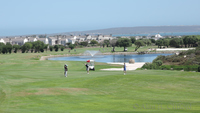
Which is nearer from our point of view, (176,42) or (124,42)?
(124,42)

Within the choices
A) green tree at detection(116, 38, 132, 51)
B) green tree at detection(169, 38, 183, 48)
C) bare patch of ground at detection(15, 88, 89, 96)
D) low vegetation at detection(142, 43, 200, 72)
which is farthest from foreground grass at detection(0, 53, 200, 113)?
green tree at detection(169, 38, 183, 48)

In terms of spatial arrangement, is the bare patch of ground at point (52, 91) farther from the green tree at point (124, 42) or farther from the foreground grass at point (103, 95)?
the green tree at point (124, 42)

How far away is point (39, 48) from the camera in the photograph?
15412 centimetres

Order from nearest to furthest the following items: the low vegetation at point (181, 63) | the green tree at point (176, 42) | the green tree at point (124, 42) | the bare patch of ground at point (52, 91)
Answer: the bare patch of ground at point (52, 91) → the low vegetation at point (181, 63) → the green tree at point (124, 42) → the green tree at point (176, 42)

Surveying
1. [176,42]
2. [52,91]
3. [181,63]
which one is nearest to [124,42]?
[176,42]

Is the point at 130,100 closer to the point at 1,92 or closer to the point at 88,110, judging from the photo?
the point at 88,110

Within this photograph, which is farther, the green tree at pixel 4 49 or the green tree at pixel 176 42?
the green tree at pixel 176 42

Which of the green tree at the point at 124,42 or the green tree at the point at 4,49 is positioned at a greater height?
the green tree at the point at 124,42

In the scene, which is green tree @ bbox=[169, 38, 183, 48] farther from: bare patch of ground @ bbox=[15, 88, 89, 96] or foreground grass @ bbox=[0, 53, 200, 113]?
bare patch of ground @ bbox=[15, 88, 89, 96]

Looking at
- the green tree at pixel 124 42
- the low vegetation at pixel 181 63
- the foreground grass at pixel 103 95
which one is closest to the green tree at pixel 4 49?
the green tree at pixel 124 42

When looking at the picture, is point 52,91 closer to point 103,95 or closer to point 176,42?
point 103,95

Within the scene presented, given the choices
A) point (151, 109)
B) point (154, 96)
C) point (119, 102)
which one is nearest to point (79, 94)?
point (119, 102)

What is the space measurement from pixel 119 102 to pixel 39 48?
5443 inches

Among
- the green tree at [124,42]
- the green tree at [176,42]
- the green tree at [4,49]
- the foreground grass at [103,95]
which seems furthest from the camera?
the green tree at [176,42]
